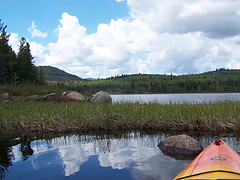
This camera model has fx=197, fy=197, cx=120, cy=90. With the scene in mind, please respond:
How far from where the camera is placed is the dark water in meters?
5.90

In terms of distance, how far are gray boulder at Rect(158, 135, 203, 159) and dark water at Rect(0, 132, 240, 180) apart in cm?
35

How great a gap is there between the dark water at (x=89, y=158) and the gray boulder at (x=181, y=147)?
0.35 m

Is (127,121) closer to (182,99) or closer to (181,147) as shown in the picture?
(181,147)

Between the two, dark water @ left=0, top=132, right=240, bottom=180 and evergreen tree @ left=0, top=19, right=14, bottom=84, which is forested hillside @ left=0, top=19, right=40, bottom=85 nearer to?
evergreen tree @ left=0, top=19, right=14, bottom=84

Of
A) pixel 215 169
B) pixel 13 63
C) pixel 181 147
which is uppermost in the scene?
pixel 13 63

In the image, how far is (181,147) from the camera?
7.60 m

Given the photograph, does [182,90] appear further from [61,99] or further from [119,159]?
[119,159]

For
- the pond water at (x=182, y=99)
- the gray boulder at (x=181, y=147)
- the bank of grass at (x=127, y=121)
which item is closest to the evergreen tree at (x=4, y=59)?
the pond water at (x=182, y=99)

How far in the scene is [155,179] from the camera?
18.0ft

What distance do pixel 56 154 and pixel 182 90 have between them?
128m

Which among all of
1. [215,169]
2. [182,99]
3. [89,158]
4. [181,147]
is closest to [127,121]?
[181,147]

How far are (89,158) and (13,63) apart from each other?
113ft

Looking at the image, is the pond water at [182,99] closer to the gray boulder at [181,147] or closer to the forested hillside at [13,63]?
the gray boulder at [181,147]

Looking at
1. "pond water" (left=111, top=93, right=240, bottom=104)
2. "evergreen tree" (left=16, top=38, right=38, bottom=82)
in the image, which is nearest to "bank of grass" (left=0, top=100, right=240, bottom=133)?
"pond water" (left=111, top=93, right=240, bottom=104)
